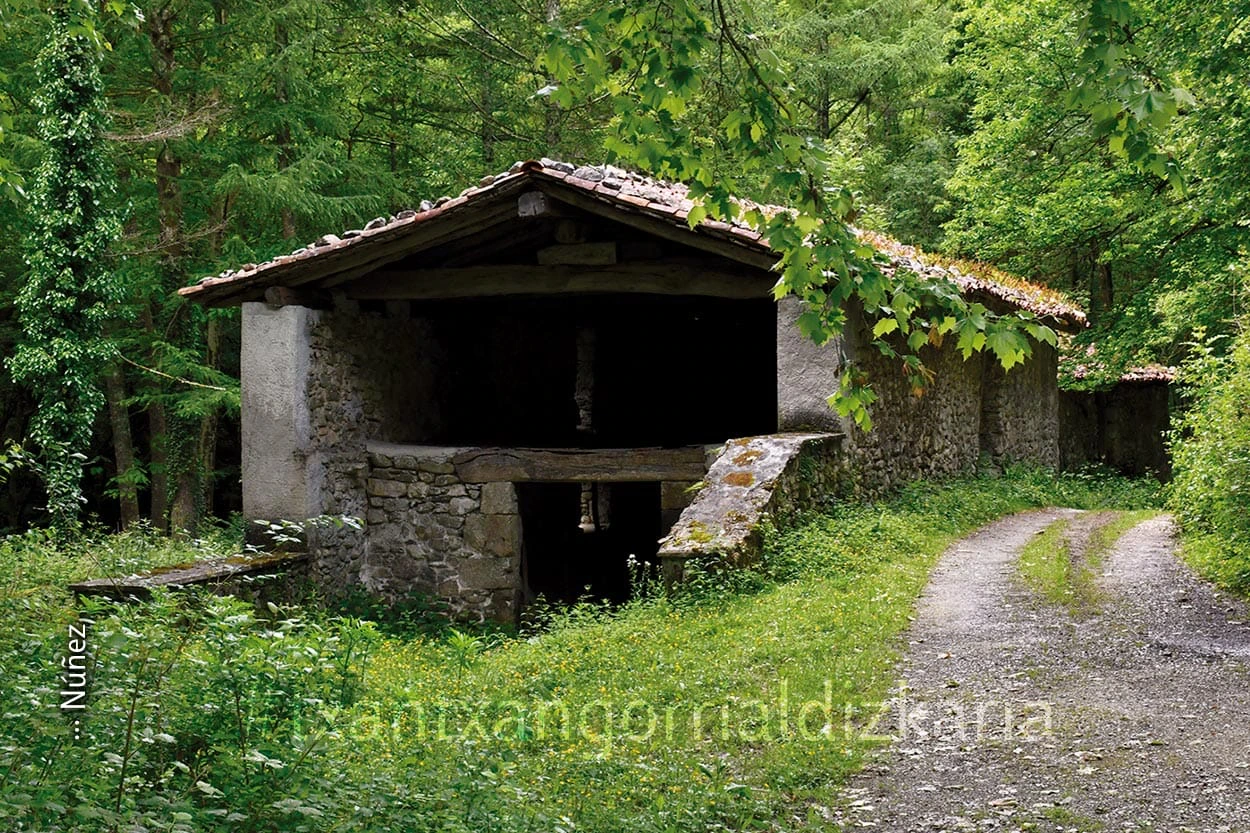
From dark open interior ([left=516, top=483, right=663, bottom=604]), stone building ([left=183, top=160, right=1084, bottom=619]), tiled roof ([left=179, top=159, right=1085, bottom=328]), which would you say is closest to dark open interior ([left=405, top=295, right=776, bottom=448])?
stone building ([left=183, top=160, right=1084, bottom=619])

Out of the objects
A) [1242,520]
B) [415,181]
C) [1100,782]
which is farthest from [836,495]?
[415,181]

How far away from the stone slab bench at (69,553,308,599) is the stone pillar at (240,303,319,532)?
64 centimetres

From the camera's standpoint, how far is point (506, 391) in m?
13.2

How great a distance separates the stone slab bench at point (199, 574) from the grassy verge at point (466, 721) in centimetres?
30

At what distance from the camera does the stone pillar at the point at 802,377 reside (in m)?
9.09

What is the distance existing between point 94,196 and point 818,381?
10954 millimetres

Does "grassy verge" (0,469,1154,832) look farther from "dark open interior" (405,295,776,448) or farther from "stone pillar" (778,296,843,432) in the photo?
"dark open interior" (405,295,776,448)

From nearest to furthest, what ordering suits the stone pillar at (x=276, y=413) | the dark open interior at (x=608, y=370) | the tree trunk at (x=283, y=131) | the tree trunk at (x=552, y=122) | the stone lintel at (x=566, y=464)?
the stone pillar at (x=276, y=413), the stone lintel at (x=566, y=464), the dark open interior at (x=608, y=370), the tree trunk at (x=283, y=131), the tree trunk at (x=552, y=122)

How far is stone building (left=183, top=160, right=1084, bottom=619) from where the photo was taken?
9.06 m

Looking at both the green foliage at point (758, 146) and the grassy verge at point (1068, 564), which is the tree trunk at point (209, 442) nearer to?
the grassy verge at point (1068, 564)

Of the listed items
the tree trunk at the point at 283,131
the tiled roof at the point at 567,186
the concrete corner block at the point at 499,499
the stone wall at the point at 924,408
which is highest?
the tree trunk at the point at 283,131

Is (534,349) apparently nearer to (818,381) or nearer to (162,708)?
(818,381)

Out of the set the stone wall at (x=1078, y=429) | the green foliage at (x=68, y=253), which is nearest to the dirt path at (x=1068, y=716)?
the green foliage at (x=68, y=253)

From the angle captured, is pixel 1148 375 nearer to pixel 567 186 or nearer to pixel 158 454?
pixel 567 186
